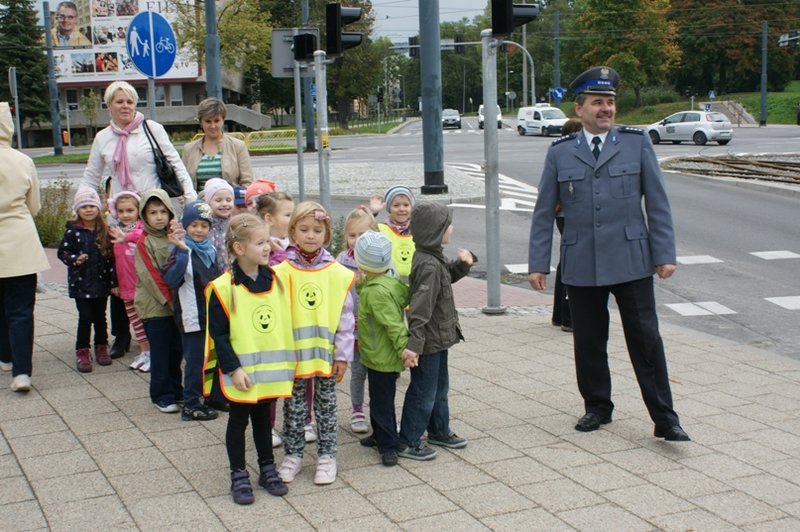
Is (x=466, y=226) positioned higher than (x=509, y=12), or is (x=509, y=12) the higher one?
(x=509, y=12)

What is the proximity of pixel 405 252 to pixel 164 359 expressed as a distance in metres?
1.69

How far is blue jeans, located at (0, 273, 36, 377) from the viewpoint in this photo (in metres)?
6.79

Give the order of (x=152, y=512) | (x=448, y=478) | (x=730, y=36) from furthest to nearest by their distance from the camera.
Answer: (x=730, y=36) < (x=448, y=478) < (x=152, y=512)

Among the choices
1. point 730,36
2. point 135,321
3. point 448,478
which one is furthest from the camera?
point 730,36

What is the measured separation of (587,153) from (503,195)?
1618 cm

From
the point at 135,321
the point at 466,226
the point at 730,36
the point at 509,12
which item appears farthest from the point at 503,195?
the point at 730,36

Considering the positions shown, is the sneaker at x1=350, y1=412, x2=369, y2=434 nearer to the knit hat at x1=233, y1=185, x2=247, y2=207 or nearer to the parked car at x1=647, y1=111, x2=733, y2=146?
the knit hat at x1=233, y1=185, x2=247, y2=207

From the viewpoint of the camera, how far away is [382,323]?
16.8ft

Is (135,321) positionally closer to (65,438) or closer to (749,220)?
(65,438)

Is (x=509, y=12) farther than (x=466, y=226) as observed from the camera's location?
No

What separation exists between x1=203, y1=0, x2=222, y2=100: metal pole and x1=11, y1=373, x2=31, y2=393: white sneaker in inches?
279

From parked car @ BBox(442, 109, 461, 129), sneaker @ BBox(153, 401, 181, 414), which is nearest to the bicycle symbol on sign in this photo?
sneaker @ BBox(153, 401, 181, 414)

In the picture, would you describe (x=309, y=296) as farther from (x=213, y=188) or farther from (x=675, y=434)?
(x=675, y=434)

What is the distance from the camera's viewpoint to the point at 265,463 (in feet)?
16.1
